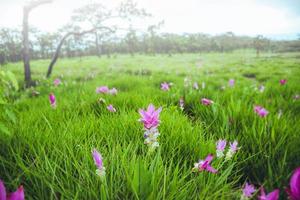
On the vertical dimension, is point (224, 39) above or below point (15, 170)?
above

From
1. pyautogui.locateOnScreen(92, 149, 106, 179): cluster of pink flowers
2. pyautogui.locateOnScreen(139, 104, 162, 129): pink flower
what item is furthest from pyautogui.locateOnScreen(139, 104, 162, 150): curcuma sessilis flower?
pyautogui.locateOnScreen(92, 149, 106, 179): cluster of pink flowers

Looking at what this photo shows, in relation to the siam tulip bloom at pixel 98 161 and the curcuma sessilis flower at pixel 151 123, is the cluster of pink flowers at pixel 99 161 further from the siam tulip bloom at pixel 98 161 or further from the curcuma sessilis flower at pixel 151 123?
the curcuma sessilis flower at pixel 151 123

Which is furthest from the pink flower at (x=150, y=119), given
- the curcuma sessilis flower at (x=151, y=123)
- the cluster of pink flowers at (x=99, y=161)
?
the cluster of pink flowers at (x=99, y=161)

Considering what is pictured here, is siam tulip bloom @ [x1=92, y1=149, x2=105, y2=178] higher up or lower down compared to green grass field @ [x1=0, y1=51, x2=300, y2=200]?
higher up

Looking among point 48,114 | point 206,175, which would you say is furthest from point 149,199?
point 48,114

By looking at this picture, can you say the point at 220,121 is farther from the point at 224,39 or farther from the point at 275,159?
the point at 224,39

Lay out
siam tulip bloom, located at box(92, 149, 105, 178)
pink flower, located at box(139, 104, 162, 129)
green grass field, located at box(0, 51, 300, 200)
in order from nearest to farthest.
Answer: siam tulip bloom, located at box(92, 149, 105, 178), green grass field, located at box(0, 51, 300, 200), pink flower, located at box(139, 104, 162, 129)

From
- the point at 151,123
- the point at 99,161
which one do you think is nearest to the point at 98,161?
the point at 99,161

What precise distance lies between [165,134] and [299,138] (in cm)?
86

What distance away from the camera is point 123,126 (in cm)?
152

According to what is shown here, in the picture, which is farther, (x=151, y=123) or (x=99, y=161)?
(x=151, y=123)

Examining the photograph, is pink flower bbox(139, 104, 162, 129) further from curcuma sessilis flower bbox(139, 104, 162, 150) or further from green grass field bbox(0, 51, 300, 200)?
green grass field bbox(0, 51, 300, 200)

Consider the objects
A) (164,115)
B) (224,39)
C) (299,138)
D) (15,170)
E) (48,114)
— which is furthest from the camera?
(224,39)

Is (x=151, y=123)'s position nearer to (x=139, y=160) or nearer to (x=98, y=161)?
(x=139, y=160)
